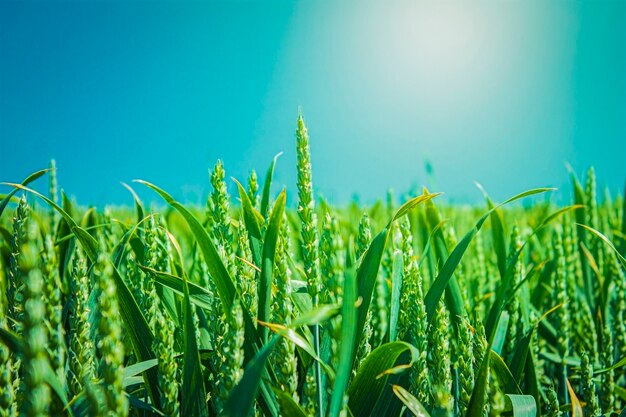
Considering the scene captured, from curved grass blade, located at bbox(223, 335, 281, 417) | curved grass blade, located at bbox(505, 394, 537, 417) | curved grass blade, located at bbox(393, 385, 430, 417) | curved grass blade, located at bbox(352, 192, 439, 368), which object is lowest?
curved grass blade, located at bbox(505, 394, 537, 417)

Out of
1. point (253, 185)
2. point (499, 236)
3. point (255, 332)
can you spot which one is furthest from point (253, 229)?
point (499, 236)

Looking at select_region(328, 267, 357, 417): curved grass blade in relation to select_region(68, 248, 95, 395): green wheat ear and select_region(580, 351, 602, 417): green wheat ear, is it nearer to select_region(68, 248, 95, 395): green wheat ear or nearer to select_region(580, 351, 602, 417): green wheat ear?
select_region(68, 248, 95, 395): green wheat ear

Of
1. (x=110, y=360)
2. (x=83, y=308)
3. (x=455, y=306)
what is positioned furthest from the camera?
(x=455, y=306)

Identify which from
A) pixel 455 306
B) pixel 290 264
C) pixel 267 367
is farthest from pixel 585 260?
pixel 267 367

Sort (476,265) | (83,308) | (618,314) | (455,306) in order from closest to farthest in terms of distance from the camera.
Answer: (83,308)
(455,306)
(618,314)
(476,265)

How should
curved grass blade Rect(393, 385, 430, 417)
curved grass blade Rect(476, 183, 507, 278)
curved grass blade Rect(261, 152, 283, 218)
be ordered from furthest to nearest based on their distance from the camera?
curved grass blade Rect(476, 183, 507, 278)
curved grass blade Rect(261, 152, 283, 218)
curved grass blade Rect(393, 385, 430, 417)

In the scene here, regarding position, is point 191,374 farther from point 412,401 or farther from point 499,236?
point 499,236

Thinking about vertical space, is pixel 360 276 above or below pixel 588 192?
below

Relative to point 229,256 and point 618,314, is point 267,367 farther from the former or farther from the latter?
point 618,314

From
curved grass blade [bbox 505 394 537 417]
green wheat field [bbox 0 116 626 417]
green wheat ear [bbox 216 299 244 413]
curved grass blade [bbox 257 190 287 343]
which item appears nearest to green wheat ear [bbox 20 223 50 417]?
green wheat field [bbox 0 116 626 417]

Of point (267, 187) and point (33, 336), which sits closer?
point (33, 336)

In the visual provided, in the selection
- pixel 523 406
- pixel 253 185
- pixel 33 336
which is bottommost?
pixel 523 406

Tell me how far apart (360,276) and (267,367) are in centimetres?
19

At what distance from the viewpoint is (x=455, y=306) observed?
892 millimetres
